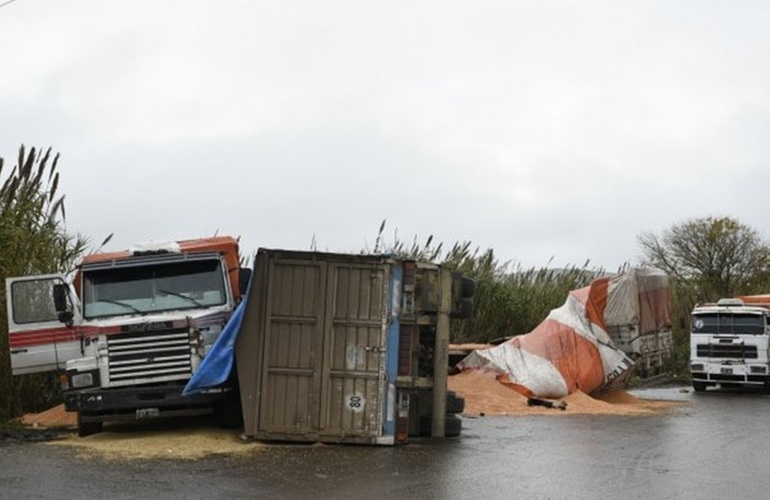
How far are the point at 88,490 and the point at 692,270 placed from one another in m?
50.8

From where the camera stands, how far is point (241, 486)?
400 inches

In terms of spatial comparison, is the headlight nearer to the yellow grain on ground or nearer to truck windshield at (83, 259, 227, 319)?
the yellow grain on ground

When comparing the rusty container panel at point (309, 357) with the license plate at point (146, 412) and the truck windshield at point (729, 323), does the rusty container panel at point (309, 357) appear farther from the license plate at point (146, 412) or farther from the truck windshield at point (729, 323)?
the truck windshield at point (729, 323)

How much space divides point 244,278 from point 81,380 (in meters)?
2.70

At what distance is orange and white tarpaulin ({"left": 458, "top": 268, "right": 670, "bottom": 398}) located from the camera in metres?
22.2

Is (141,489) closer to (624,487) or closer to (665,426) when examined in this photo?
(624,487)

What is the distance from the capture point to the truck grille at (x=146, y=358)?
45.1 feet

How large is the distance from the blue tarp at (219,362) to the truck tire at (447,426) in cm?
313

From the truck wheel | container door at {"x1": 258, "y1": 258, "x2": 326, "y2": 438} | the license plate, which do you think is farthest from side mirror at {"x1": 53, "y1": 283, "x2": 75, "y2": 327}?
container door at {"x1": 258, "y1": 258, "x2": 326, "y2": 438}

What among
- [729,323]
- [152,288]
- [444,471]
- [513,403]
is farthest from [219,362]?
[729,323]

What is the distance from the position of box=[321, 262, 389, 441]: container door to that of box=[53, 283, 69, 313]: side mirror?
12.4 feet

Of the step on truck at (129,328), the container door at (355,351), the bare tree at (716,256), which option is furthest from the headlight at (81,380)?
the bare tree at (716,256)

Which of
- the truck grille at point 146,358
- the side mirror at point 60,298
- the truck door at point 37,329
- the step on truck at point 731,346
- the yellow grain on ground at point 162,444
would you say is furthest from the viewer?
the step on truck at point 731,346

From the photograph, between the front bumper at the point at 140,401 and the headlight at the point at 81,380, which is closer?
the front bumper at the point at 140,401
